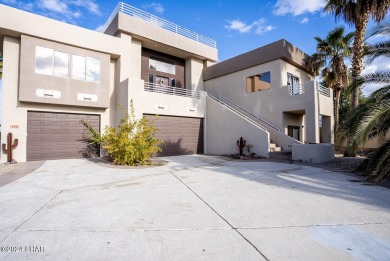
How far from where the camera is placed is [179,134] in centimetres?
1458

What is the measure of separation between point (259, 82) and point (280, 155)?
21.7 ft

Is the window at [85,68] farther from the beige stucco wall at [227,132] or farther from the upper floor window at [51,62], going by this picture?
the beige stucco wall at [227,132]

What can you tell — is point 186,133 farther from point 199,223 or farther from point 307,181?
point 199,223

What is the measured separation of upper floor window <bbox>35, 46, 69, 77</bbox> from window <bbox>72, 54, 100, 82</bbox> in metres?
0.39

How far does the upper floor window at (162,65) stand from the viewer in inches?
661

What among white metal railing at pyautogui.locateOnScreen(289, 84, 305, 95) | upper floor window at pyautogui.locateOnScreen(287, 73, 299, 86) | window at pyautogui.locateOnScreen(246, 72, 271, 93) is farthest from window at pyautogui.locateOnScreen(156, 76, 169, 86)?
white metal railing at pyautogui.locateOnScreen(289, 84, 305, 95)

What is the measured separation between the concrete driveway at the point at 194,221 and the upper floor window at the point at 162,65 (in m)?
12.8

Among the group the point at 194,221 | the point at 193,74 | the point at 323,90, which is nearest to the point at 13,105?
the point at 194,221

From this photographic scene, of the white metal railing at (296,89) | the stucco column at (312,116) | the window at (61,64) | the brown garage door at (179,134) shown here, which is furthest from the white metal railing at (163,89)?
the stucco column at (312,116)

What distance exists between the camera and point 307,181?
640 centimetres

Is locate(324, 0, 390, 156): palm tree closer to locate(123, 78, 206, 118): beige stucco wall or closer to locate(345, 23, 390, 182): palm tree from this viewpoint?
locate(345, 23, 390, 182): palm tree

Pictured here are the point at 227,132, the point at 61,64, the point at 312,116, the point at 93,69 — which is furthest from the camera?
the point at 227,132

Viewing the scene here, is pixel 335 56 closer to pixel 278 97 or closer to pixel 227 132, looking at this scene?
pixel 278 97

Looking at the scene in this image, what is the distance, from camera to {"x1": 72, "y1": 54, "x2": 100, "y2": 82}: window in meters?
11.8
